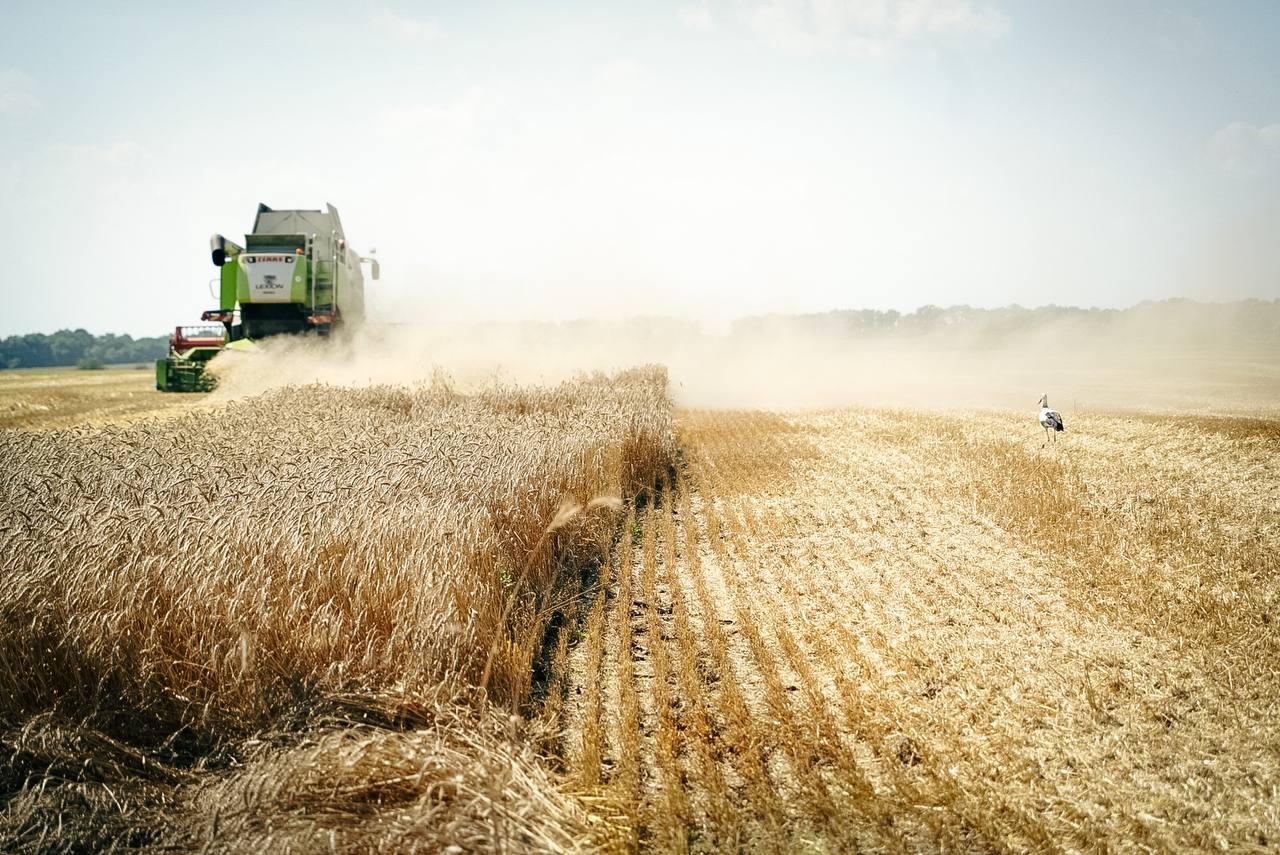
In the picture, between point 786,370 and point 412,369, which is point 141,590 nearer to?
point 412,369

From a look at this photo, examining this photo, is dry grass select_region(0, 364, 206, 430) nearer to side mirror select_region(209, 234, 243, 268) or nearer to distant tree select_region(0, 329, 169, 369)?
side mirror select_region(209, 234, 243, 268)

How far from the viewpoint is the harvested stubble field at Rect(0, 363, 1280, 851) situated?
2883 mm

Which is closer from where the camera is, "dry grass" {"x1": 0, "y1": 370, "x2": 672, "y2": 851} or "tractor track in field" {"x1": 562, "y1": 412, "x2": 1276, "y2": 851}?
"dry grass" {"x1": 0, "y1": 370, "x2": 672, "y2": 851}

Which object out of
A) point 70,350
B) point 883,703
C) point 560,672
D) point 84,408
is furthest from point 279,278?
point 70,350

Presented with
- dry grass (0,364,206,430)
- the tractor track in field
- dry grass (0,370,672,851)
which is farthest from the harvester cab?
the tractor track in field

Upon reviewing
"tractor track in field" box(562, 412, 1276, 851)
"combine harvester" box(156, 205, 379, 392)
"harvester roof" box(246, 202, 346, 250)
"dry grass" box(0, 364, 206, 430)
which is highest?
"harvester roof" box(246, 202, 346, 250)

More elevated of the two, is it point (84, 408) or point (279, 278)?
point (279, 278)

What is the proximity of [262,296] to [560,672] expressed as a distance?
18.3 meters

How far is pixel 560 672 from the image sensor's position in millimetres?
4438

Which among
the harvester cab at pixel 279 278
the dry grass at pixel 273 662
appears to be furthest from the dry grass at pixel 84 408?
the dry grass at pixel 273 662

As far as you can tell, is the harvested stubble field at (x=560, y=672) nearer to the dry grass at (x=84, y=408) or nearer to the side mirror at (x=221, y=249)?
the dry grass at (x=84, y=408)

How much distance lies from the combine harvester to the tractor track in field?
15.8 meters

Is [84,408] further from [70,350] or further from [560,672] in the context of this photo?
[70,350]

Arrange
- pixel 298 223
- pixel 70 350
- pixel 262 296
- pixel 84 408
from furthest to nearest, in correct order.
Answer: pixel 70 350 → pixel 298 223 → pixel 262 296 → pixel 84 408
